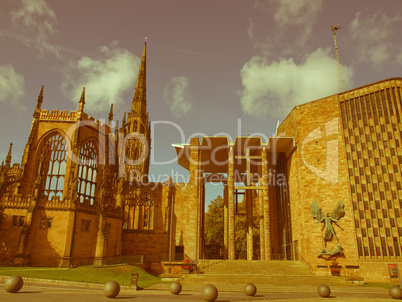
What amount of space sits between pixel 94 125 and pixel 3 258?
17.1 meters

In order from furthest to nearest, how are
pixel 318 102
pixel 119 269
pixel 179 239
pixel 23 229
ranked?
pixel 179 239
pixel 318 102
pixel 23 229
pixel 119 269

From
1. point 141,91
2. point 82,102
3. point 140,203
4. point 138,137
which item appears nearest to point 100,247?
point 140,203

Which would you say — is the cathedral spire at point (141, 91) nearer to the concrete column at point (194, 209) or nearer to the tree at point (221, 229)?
the tree at point (221, 229)

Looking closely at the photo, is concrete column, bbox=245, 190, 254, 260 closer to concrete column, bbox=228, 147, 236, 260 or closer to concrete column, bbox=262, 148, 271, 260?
concrete column, bbox=262, 148, 271, 260

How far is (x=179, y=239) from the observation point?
39188mm

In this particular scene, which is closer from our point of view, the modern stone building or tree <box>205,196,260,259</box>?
the modern stone building

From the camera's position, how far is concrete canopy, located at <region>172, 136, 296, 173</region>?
36.2m

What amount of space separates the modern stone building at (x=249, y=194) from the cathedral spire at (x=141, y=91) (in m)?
21.2

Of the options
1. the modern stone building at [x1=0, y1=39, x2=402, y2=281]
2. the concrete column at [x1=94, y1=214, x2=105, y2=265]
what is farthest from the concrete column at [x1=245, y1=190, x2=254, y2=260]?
the concrete column at [x1=94, y1=214, x2=105, y2=265]

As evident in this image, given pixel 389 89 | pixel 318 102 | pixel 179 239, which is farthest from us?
pixel 179 239

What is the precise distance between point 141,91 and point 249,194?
3740 centimetres

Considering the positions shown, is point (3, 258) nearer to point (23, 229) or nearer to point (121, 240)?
point (23, 229)

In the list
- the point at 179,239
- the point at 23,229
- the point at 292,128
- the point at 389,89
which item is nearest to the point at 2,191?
the point at 23,229

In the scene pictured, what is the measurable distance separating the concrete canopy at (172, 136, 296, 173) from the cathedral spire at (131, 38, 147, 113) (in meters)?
24.1
